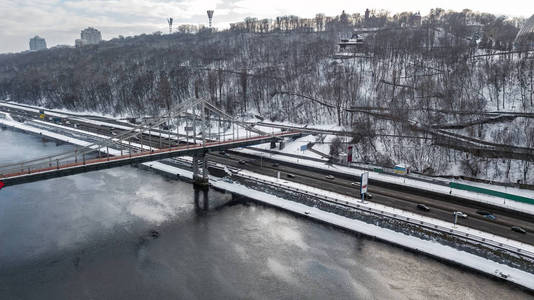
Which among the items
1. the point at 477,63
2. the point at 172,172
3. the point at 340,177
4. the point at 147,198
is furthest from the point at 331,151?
the point at 477,63

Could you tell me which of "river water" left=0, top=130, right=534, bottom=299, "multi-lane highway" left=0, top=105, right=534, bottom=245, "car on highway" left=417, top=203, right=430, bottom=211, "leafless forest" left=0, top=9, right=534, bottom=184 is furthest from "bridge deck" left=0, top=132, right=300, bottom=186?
"car on highway" left=417, top=203, right=430, bottom=211

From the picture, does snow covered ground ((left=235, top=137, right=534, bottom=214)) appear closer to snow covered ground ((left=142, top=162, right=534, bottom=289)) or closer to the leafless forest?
the leafless forest

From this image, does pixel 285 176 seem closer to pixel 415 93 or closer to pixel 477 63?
pixel 415 93

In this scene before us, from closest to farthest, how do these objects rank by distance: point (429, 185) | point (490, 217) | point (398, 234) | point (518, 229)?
point (518, 229)
point (398, 234)
point (490, 217)
point (429, 185)

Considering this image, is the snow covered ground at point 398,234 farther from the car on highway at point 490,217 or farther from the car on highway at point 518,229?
the car on highway at point 490,217

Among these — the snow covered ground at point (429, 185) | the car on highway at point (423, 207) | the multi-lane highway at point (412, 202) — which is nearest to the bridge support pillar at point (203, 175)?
the multi-lane highway at point (412, 202)

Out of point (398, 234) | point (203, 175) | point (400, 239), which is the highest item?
point (203, 175)

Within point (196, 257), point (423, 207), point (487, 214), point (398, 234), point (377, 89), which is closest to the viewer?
point (196, 257)

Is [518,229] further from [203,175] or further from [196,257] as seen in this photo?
[203,175]

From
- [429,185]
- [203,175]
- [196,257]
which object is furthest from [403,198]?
[203,175]
